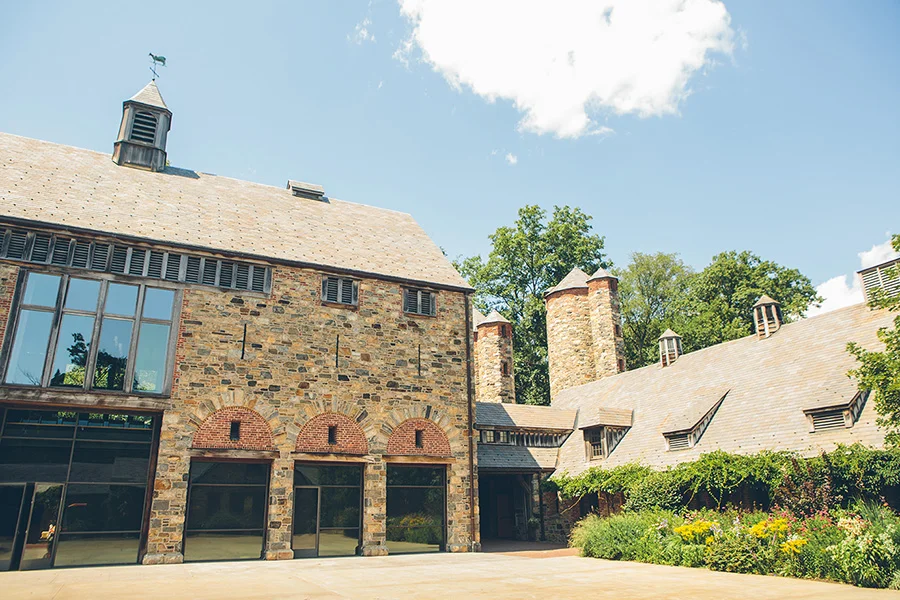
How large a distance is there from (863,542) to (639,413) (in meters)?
12.8

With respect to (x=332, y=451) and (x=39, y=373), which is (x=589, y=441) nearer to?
(x=332, y=451)

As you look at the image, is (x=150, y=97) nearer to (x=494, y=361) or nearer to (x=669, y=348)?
(x=494, y=361)

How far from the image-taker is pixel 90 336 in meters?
15.4

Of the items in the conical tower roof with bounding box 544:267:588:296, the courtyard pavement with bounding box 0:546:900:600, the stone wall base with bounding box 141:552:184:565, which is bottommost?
the courtyard pavement with bounding box 0:546:900:600

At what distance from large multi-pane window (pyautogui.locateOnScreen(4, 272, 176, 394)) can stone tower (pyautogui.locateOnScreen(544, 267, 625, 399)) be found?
22.5 metres

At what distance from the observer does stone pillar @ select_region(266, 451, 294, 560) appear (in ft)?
51.7

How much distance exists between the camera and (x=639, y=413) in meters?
23.8


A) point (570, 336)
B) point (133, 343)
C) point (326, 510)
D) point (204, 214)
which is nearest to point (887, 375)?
point (326, 510)

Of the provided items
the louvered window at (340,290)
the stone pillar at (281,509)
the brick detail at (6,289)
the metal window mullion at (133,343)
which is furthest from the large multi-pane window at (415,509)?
the brick detail at (6,289)

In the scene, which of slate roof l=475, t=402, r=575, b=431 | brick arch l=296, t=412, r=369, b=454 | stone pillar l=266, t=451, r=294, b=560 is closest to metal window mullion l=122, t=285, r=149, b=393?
stone pillar l=266, t=451, r=294, b=560

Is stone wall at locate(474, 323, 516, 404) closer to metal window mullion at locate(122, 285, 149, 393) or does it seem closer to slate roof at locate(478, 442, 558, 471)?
slate roof at locate(478, 442, 558, 471)

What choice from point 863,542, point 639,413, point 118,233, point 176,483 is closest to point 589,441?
point 639,413

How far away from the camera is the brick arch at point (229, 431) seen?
15750mm

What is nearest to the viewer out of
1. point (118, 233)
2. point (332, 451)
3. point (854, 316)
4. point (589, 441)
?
point (118, 233)
